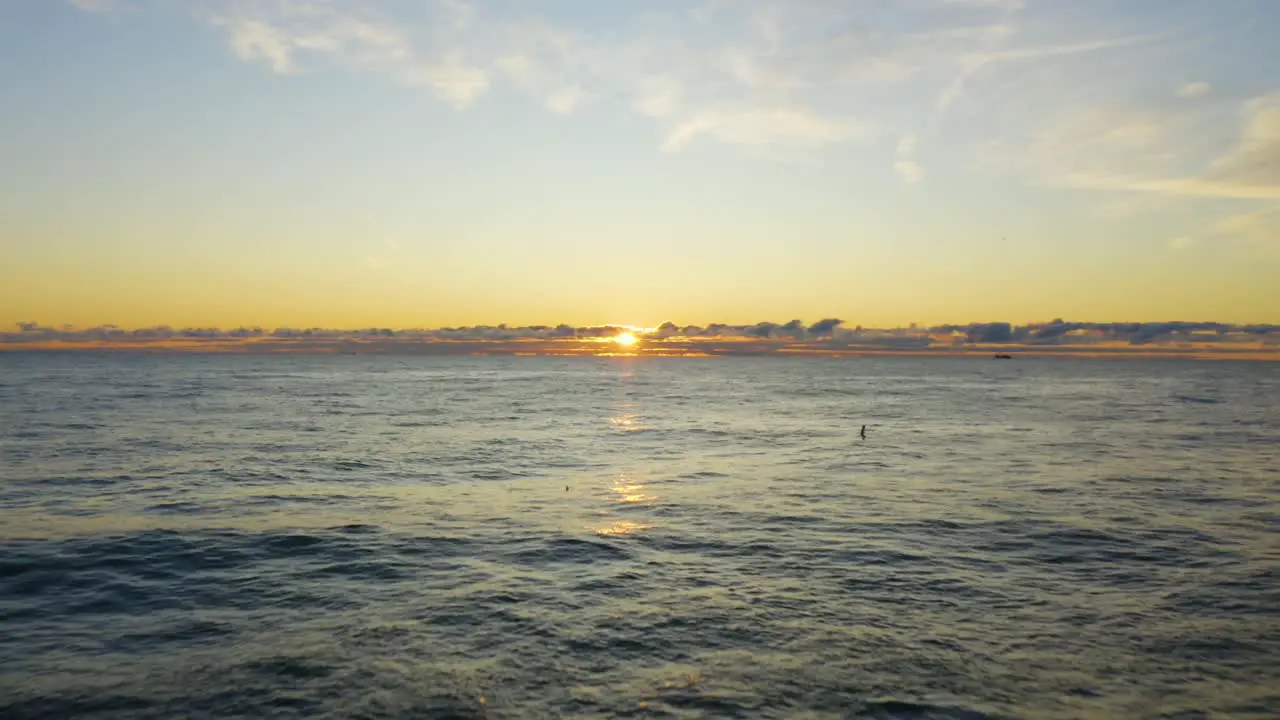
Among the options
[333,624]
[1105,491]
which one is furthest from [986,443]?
[333,624]

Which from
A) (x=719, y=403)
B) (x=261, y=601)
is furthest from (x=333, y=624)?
(x=719, y=403)

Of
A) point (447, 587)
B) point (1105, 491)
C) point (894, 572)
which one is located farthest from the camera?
point (1105, 491)

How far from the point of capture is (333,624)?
74.2ft

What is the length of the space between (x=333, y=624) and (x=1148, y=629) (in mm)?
23041

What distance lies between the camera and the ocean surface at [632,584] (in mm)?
18328

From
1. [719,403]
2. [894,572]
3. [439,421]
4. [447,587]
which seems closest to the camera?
[447,587]

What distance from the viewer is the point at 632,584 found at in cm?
2683

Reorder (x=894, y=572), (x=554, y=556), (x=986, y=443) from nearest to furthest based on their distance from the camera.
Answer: (x=894, y=572), (x=554, y=556), (x=986, y=443)

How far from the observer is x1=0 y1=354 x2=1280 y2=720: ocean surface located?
1833 cm

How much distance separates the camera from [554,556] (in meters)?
30.6

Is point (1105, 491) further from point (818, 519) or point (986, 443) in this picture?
point (986, 443)

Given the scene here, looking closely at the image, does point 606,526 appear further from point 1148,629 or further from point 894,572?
point 1148,629

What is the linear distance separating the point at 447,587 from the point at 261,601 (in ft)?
18.5

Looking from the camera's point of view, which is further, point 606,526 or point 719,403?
point 719,403
